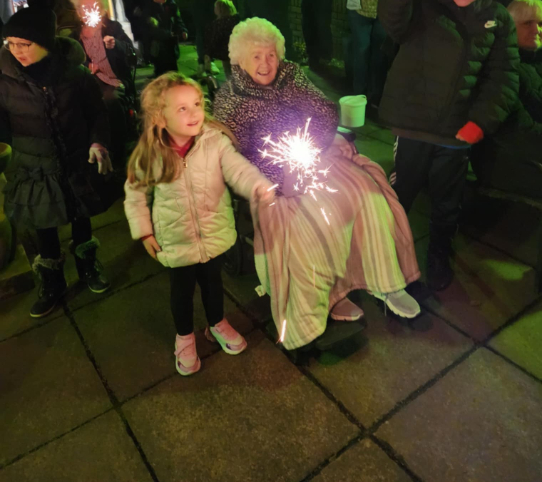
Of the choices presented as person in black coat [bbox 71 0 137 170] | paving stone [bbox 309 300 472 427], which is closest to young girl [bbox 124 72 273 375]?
paving stone [bbox 309 300 472 427]

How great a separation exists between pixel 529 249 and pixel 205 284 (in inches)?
106

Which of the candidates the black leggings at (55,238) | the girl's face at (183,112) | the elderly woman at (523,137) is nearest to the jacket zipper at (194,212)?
the girl's face at (183,112)

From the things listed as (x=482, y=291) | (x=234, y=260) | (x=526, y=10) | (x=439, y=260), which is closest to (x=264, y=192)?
(x=234, y=260)

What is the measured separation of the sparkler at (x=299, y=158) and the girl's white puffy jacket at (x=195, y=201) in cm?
42

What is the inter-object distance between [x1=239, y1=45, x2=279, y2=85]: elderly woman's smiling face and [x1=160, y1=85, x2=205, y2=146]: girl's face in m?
0.55

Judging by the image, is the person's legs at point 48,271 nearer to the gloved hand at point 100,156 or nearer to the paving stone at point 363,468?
the gloved hand at point 100,156

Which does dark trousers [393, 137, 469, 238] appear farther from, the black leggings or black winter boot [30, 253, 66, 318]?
black winter boot [30, 253, 66, 318]

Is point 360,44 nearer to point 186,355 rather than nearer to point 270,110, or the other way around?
point 270,110

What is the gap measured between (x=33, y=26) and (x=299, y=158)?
1652mm

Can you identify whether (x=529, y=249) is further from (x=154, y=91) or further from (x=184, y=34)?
(x=184, y=34)

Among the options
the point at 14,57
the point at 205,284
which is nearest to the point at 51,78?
the point at 14,57

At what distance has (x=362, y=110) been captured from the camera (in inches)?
226

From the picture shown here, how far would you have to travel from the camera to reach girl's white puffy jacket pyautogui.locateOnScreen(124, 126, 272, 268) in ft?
7.95

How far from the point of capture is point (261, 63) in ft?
9.05
